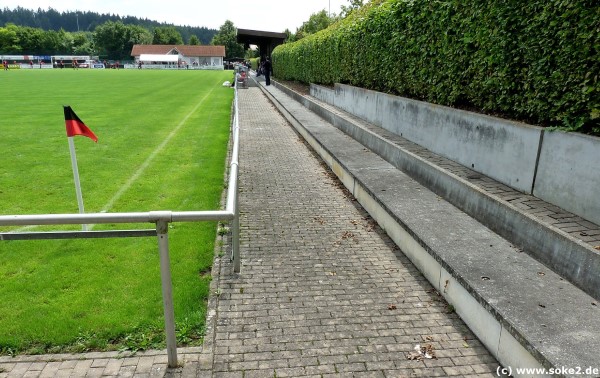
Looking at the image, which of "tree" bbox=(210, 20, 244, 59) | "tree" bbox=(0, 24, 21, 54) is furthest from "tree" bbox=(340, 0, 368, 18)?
"tree" bbox=(0, 24, 21, 54)

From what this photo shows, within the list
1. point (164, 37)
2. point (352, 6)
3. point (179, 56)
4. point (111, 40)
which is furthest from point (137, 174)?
point (164, 37)

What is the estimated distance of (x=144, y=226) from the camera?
20.9 ft

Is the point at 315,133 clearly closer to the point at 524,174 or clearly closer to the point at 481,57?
the point at 481,57

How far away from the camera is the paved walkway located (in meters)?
3.39

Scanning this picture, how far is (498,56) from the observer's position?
21.1 feet

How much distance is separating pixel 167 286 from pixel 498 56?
5.68m

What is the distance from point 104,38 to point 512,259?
15810 cm

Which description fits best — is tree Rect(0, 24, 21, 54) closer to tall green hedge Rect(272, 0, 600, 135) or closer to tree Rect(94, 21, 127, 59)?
tree Rect(94, 21, 127, 59)

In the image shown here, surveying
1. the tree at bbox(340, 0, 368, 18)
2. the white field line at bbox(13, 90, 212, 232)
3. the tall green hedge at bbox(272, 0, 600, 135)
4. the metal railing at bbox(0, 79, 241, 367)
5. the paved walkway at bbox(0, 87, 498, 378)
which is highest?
the tree at bbox(340, 0, 368, 18)

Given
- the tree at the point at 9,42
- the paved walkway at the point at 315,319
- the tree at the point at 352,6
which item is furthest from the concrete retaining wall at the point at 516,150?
the tree at the point at 9,42

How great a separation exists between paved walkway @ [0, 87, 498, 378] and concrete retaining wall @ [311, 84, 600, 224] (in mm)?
1932

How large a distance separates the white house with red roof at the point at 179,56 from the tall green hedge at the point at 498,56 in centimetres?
11778

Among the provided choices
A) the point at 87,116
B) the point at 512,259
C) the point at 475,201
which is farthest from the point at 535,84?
the point at 87,116

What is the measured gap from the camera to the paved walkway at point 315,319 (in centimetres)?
339
